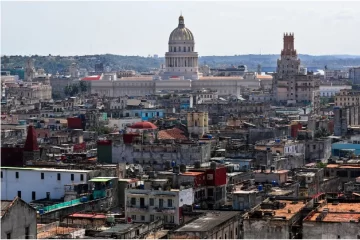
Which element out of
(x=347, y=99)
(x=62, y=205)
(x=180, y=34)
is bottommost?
(x=347, y=99)

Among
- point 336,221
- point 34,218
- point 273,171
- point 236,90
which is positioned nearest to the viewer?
point 34,218

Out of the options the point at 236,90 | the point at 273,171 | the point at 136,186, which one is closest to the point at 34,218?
the point at 136,186

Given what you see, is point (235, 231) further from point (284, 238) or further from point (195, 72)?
point (195, 72)

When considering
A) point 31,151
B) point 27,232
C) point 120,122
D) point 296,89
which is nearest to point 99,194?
point 31,151

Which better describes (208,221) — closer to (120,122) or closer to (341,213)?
(341,213)

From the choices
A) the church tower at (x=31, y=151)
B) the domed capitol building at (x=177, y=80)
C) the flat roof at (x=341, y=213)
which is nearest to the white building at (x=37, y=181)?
the church tower at (x=31, y=151)

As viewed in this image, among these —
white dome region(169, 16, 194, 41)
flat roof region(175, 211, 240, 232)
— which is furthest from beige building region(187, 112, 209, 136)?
white dome region(169, 16, 194, 41)

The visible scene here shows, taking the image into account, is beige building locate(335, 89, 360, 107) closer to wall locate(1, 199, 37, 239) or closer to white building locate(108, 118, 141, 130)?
white building locate(108, 118, 141, 130)
